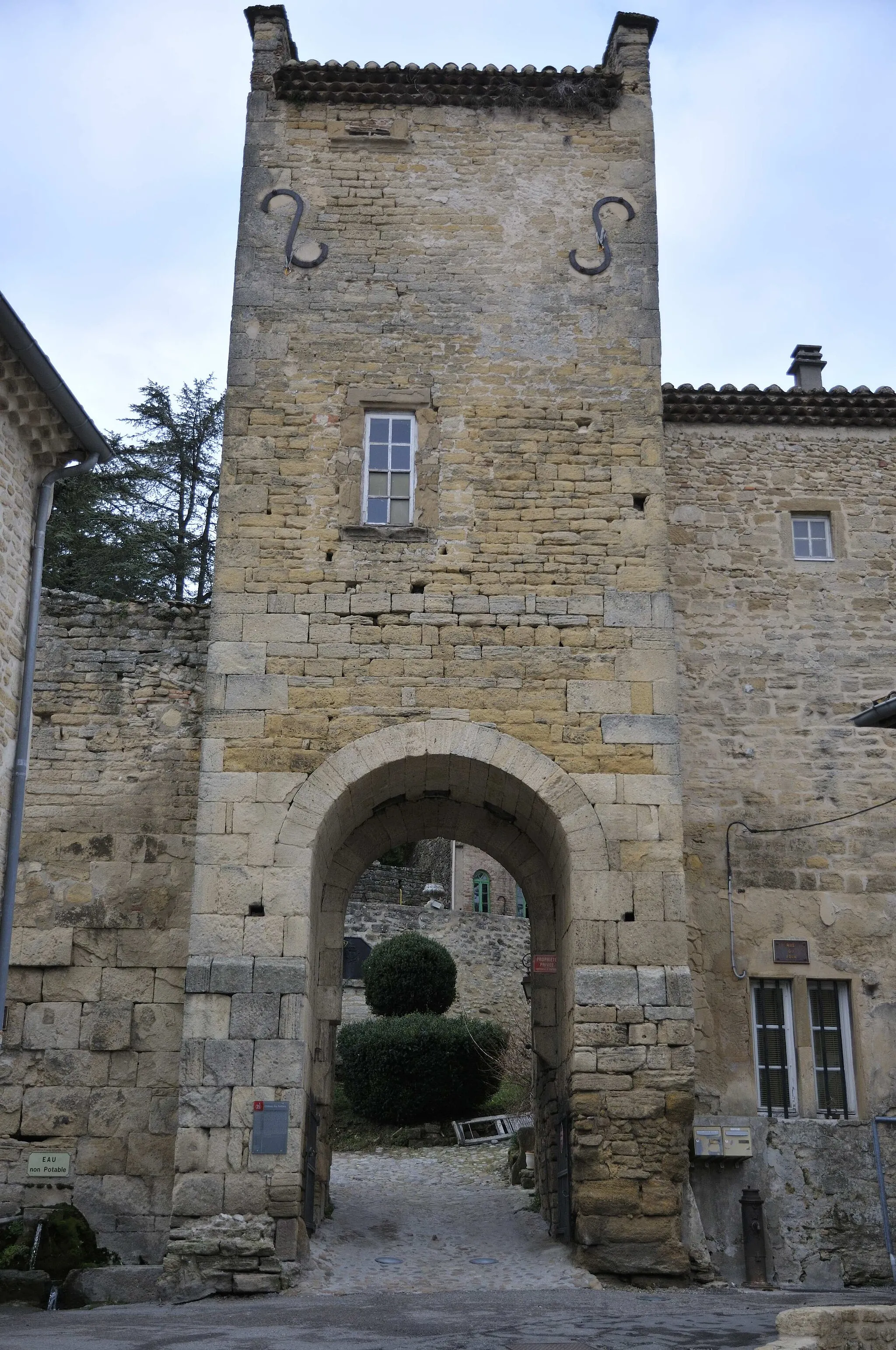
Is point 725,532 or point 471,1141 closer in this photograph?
point 725,532

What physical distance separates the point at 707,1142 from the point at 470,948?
522 inches

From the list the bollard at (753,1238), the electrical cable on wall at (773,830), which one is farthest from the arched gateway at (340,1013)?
the electrical cable on wall at (773,830)

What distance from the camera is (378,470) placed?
1072 cm

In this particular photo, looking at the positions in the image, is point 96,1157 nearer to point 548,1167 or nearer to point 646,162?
point 548,1167

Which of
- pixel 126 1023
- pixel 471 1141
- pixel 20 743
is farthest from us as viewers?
pixel 471 1141

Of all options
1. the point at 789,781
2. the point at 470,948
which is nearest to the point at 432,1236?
the point at 789,781

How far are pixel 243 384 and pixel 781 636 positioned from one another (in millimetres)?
5362

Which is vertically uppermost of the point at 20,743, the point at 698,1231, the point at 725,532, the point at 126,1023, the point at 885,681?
the point at 725,532

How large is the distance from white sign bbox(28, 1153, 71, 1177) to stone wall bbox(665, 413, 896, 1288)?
487cm

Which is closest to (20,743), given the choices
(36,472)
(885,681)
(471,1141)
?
(36,472)

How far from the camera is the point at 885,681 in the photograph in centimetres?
1194

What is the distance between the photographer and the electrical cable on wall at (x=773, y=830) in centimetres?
1123

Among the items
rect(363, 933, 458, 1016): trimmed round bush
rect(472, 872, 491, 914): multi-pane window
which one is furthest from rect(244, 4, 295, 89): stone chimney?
rect(472, 872, 491, 914): multi-pane window

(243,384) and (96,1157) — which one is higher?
(243,384)
